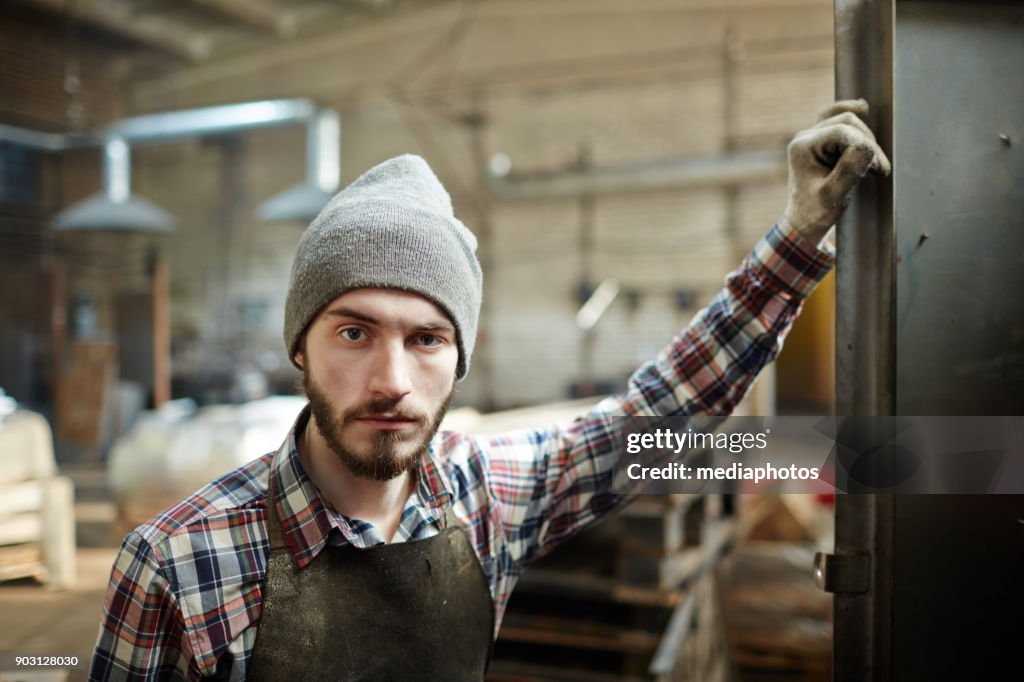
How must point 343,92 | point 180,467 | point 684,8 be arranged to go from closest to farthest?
point 180,467
point 684,8
point 343,92

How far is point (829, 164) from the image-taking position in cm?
105

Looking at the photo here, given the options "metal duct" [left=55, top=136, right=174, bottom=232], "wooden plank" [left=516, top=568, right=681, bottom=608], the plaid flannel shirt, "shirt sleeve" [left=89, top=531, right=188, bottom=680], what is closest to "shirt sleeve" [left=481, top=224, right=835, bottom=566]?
the plaid flannel shirt

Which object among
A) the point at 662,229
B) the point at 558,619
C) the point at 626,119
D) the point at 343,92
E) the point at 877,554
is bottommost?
the point at 558,619

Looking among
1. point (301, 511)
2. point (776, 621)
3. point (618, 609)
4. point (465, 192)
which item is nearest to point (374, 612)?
point (301, 511)

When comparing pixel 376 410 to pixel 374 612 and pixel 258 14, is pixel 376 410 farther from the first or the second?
pixel 258 14

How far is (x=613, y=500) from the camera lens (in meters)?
1.31

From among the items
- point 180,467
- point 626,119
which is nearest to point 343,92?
point 626,119

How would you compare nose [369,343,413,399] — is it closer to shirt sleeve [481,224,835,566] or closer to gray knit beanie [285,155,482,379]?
gray knit beanie [285,155,482,379]

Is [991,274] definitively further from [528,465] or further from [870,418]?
[528,465]

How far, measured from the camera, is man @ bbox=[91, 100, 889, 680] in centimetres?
93

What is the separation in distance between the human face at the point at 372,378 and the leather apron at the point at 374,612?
150mm

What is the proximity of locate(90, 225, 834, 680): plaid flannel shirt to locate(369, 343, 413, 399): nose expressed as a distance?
8.0 inches

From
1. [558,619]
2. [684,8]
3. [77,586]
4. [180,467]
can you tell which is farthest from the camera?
[684,8]

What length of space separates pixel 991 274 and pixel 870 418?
0.28 metres
